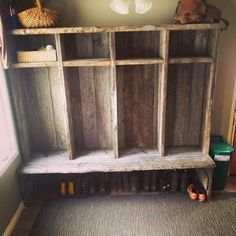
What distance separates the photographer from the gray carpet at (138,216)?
2463mm

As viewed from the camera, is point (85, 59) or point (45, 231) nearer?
point (45, 231)

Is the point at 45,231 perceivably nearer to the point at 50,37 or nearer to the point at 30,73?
the point at 30,73

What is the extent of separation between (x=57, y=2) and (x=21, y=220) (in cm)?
231

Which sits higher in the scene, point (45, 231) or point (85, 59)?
point (85, 59)

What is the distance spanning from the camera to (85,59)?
2.66 meters

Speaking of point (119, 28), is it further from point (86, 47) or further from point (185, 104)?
point (185, 104)

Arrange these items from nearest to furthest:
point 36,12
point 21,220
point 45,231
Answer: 1. point 36,12
2. point 45,231
3. point 21,220

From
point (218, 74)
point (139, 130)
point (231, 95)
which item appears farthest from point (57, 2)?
point (231, 95)

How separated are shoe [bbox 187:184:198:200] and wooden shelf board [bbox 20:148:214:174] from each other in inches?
14.8

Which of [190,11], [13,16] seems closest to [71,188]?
[13,16]

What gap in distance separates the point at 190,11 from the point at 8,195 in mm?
2502

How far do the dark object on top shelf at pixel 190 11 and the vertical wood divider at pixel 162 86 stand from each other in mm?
186

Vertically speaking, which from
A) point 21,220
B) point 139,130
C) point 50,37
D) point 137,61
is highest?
point 50,37

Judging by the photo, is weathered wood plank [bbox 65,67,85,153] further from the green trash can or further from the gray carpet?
the green trash can
